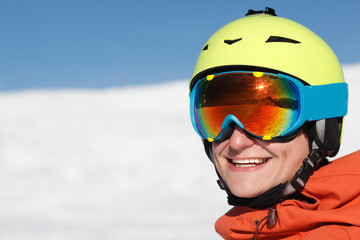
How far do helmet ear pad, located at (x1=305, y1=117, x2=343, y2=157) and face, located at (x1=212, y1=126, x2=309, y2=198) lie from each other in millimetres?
39

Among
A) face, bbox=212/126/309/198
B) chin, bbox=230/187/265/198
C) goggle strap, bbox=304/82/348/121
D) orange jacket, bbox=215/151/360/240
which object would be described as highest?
goggle strap, bbox=304/82/348/121

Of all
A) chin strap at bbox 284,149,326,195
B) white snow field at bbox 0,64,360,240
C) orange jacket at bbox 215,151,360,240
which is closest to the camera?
orange jacket at bbox 215,151,360,240

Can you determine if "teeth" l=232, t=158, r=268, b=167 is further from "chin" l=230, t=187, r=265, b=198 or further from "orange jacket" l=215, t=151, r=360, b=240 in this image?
"orange jacket" l=215, t=151, r=360, b=240

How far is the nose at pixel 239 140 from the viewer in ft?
7.57

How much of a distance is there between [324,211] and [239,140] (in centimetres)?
54

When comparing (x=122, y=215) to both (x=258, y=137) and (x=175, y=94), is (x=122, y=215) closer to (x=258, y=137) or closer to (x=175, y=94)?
(x=258, y=137)

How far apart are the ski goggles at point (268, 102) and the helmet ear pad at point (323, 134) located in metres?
0.04

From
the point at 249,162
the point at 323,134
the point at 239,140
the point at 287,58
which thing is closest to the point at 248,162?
the point at 249,162

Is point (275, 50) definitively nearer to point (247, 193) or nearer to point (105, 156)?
point (247, 193)

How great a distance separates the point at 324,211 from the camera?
6.48 ft

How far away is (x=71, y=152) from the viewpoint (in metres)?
12.2

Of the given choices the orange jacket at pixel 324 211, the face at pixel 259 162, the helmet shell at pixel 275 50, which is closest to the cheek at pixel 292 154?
the face at pixel 259 162

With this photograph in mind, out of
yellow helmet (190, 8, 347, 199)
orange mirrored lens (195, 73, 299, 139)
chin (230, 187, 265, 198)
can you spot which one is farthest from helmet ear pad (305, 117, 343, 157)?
chin (230, 187, 265, 198)

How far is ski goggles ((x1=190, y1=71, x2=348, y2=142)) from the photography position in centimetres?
228
